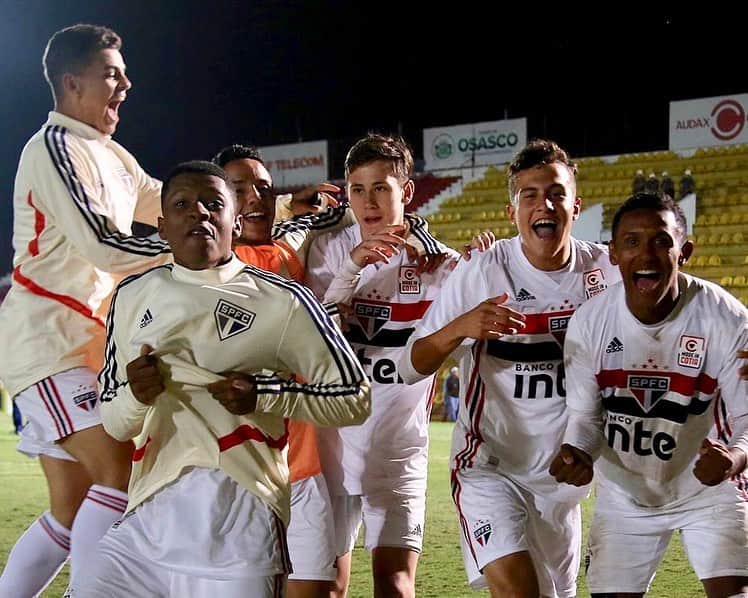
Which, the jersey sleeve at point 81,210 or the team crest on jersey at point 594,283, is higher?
the jersey sleeve at point 81,210

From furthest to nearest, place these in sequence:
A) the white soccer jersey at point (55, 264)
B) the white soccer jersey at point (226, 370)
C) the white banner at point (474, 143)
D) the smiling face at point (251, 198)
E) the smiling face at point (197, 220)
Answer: the white banner at point (474, 143) < the smiling face at point (251, 198) < the white soccer jersey at point (55, 264) < the smiling face at point (197, 220) < the white soccer jersey at point (226, 370)

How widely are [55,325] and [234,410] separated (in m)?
1.34

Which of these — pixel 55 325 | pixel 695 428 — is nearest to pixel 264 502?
pixel 55 325

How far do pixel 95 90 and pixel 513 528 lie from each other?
2349 mm

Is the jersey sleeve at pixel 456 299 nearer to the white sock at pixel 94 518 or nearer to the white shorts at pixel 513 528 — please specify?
the white shorts at pixel 513 528

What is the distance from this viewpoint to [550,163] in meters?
4.09

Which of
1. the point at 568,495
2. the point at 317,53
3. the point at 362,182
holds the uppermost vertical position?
the point at 317,53

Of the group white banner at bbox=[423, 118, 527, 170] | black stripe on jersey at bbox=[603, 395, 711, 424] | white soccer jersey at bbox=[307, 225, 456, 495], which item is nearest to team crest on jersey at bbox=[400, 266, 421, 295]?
white soccer jersey at bbox=[307, 225, 456, 495]

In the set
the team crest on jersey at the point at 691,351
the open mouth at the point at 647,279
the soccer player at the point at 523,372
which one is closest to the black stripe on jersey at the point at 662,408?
the team crest on jersey at the point at 691,351

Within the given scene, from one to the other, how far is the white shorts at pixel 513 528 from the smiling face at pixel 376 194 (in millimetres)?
1128

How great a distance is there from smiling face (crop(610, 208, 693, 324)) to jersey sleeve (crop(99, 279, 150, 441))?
1791 mm

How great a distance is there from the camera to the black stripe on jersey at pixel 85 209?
11.7 ft

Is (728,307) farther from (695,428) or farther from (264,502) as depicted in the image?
(264,502)

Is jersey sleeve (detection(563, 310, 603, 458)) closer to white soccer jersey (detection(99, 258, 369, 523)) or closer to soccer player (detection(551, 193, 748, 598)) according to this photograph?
soccer player (detection(551, 193, 748, 598))
